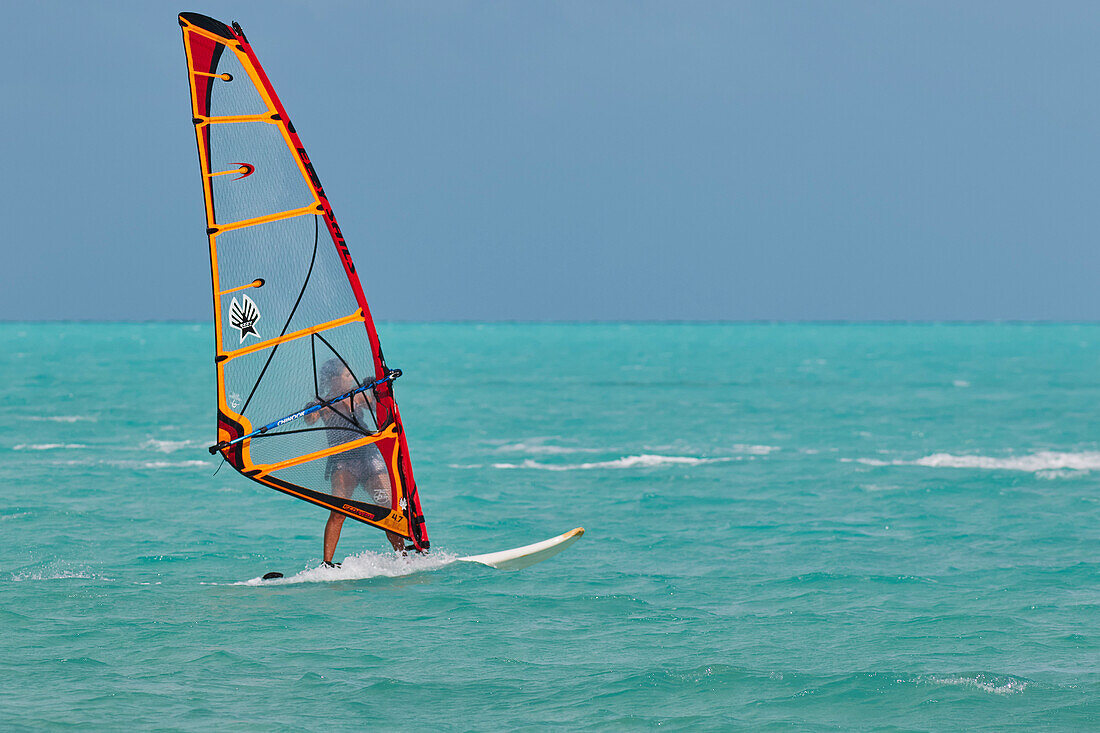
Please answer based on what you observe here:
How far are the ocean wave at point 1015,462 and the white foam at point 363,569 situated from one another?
54.5 ft

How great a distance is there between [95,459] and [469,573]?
52.0 ft

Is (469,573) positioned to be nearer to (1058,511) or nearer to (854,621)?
(854,621)

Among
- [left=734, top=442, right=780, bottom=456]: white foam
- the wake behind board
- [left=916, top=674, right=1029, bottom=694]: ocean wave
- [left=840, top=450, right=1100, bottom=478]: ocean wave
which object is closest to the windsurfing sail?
the wake behind board

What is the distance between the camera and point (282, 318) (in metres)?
13.1

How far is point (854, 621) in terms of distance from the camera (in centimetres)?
1325

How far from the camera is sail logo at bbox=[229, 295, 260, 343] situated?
1274 cm

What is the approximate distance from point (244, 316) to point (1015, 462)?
874 inches

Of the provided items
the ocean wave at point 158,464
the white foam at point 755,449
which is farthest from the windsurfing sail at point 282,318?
the white foam at point 755,449

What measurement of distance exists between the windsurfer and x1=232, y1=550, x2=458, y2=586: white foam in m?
1.05

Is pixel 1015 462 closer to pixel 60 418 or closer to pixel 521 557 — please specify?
pixel 521 557

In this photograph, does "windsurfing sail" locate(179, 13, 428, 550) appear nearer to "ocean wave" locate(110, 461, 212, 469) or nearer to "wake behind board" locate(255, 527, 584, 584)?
"wake behind board" locate(255, 527, 584, 584)

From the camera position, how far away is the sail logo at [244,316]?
A: 12739 millimetres

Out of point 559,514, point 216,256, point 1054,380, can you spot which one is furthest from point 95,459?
point 1054,380

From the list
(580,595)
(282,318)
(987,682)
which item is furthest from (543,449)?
(987,682)
